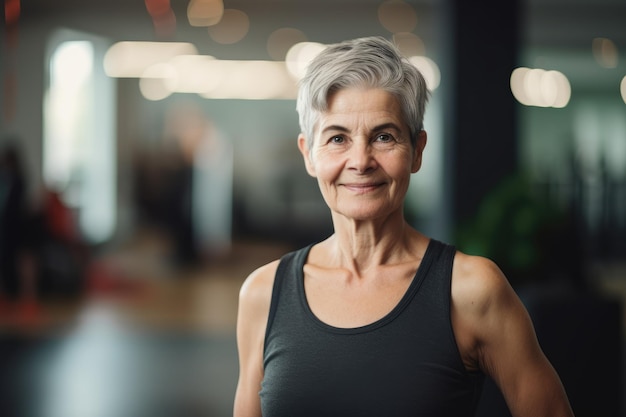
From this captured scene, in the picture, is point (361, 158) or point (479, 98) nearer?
point (361, 158)

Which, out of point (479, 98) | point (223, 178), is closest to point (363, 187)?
point (479, 98)

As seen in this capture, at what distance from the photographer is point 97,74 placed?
608 inches

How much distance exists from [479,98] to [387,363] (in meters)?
5.43

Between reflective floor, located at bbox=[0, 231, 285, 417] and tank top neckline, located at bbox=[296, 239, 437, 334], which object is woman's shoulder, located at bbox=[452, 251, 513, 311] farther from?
reflective floor, located at bbox=[0, 231, 285, 417]

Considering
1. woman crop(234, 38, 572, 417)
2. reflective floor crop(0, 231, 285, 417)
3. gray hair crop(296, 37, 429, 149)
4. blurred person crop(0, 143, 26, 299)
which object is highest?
gray hair crop(296, 37, 429, 149)

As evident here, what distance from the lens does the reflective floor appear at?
5.03 m

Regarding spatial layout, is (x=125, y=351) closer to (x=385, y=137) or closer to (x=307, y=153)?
(x=307, y=153)

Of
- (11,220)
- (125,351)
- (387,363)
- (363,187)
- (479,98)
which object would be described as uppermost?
(479,98)

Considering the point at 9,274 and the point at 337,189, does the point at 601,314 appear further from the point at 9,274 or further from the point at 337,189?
the point at 9,274

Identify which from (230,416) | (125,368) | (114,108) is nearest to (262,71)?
(114,108)

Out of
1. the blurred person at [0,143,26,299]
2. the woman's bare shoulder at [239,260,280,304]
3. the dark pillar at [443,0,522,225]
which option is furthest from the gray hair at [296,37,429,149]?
the blurred person at [0,143,26,299]

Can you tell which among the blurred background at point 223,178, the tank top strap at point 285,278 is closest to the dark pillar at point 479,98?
the blurred background at point 223,178

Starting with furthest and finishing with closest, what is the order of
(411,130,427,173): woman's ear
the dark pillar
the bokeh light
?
the bokeh light → the dark pillar → (411,130,427,173): woman's ear

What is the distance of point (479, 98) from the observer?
21.9ft
